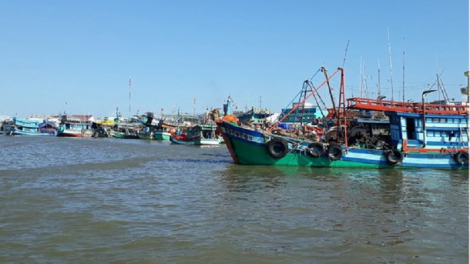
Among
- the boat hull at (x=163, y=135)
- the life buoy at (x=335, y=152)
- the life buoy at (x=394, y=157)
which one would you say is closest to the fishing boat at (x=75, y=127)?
the boat hull at (x=163, y=135)

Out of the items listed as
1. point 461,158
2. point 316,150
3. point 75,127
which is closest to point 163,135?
point 75,127

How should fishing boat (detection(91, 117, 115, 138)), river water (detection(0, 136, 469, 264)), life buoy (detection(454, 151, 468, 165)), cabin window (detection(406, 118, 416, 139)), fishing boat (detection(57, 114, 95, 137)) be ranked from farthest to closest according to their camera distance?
1. fishing boat (detection(91, 117, 115, 138))
2. fishing boat (detection(57, 114, 95, 137))
3. cabin window (detection(406, 118, 416, 139))
4. life buoy (detection(454, 151, 468, 165))
5. river water (detection(0, 136, 469, 264))

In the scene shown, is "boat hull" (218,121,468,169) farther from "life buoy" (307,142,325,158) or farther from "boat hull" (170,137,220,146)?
"boat hull" (170,137,220,146)

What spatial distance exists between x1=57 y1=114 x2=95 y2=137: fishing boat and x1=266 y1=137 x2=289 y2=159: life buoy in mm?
67685

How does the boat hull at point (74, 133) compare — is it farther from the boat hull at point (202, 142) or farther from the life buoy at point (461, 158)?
the life buoy at point (461, 158)

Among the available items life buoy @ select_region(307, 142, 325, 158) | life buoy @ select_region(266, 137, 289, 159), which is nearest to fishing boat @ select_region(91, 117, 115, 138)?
life buoy @ select_region(266, 137, 289, 159)

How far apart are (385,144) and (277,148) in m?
6.18

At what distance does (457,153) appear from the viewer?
20.2m

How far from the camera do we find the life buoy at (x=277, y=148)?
65.4 ft


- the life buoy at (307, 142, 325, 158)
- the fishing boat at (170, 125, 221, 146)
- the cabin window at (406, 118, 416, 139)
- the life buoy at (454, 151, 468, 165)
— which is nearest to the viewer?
the life buoy at (307, 142, 325, 158)

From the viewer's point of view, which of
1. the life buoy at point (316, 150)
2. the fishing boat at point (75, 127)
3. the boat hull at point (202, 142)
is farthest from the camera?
the fishing boat at point (75, 127)

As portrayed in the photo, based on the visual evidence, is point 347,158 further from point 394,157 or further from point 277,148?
point 277,148

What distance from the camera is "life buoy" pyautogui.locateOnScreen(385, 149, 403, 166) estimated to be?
19925mm

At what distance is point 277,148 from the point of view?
20.1m
